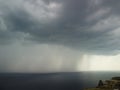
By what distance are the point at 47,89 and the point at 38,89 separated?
31.4 feet

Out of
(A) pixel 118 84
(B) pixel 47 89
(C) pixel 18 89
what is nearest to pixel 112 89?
(A) pixel 118 84

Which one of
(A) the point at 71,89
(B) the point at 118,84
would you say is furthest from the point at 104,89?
(A) the point at 71,89

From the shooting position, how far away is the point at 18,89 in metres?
186

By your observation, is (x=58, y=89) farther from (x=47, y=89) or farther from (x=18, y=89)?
(x=18, y=89)

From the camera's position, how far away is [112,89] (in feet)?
279

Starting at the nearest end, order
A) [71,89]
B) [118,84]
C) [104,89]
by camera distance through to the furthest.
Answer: [104,89], [118,84], [71,89]

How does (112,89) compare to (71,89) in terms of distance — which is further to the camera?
(71,89)

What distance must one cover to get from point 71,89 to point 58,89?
588 inches

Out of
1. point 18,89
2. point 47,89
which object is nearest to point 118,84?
point 47,89

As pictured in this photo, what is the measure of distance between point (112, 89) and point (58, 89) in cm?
10457

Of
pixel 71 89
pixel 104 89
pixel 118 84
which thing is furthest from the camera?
pixel 71 89

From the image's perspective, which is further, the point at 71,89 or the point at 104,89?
the point at 71,89

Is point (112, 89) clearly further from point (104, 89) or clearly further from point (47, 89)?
point (47, 89)

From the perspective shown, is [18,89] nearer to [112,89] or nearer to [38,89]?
[38,89]
